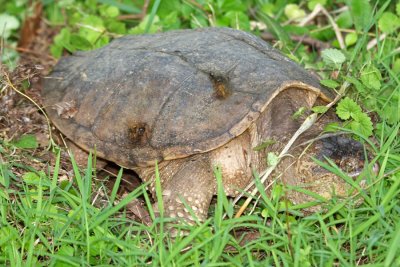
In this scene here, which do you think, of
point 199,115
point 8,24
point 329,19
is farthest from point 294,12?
point 8,24

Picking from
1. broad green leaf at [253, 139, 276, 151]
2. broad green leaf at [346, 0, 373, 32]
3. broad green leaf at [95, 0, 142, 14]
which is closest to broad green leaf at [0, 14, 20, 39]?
broad green leaf at [95, 0, 142, 14]

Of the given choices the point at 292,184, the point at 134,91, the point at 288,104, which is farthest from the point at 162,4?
the point at 292,184

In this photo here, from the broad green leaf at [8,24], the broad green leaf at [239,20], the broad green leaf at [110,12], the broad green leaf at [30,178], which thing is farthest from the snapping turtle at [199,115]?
the broad green leaf at [8,24]

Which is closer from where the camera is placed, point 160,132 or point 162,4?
point 160,132

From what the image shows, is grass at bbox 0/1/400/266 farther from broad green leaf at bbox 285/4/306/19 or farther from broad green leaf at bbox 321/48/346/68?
broad green leaf at bbox 285/4/306/19

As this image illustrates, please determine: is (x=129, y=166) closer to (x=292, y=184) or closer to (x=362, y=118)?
(x=292, y=184)

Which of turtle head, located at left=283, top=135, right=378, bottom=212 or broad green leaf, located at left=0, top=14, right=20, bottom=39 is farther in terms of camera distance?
broad green leaf, located at left=0, top=14, right=20, bottom=39
